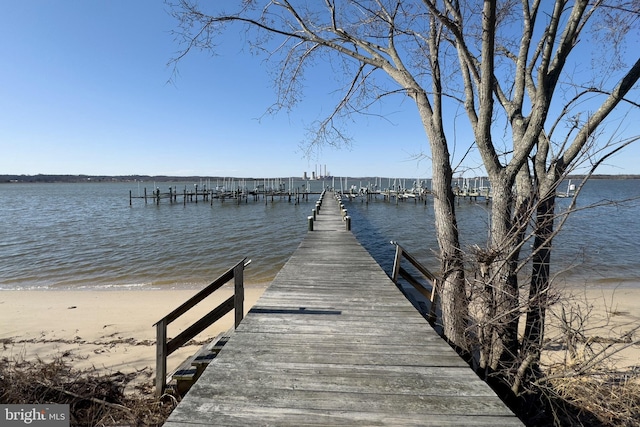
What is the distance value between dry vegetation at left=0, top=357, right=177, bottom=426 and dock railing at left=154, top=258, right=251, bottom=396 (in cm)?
29

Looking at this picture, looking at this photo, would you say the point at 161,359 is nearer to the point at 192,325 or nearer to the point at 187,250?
the point at 192,325

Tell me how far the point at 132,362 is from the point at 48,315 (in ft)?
15.3

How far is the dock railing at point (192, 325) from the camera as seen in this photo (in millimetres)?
3906

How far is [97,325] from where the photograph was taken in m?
7.56

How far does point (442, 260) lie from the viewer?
4441mm

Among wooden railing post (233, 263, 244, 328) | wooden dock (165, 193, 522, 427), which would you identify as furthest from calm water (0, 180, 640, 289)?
wooden railing post (233, 263, 244, 328)

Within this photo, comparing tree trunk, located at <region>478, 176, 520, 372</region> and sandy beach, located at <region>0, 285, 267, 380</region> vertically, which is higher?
tree trunk, located at <region>478, 176, 520, 372</region>

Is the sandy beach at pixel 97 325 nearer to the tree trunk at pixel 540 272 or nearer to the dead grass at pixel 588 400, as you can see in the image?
the tree trunk at pixel 540 272

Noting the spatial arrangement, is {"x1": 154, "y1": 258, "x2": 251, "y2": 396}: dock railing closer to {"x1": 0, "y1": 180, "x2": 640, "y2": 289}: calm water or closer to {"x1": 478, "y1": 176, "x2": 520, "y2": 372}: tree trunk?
{"x1": 478, "y1": 176, "x2": 520, "y2": 372}: tree trunk

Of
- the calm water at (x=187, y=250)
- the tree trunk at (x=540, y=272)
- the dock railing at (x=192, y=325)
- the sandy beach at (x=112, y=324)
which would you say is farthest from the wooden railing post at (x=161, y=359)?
the calm water at (x=187, y=250)

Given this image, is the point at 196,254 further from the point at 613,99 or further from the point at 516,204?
the point at 613,99

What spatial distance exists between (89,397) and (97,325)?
4.37 metres

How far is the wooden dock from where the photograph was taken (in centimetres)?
227

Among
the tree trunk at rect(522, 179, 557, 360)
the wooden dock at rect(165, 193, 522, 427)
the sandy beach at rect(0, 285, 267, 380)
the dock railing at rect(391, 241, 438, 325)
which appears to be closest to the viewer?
the wooden dock at rect(165, 193, 522, 427)
